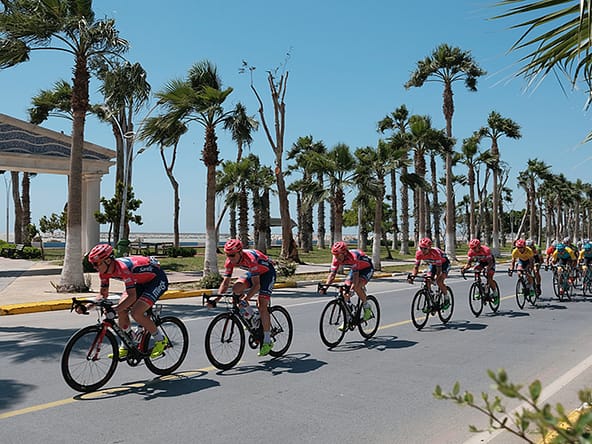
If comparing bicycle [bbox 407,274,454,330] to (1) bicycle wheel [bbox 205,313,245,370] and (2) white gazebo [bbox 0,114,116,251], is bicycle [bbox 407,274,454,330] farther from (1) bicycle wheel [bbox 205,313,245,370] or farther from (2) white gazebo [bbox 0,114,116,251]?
(2) white gazebo [bbox 0,114,116,251]

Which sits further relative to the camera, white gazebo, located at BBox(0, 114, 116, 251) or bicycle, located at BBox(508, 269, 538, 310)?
white gazebo, located at BBox(0, 114, 116, 251)

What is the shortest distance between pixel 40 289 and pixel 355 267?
1261 centimetres

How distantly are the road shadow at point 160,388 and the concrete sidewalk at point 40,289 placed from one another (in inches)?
322

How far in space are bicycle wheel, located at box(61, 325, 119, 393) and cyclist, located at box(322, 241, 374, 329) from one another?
368cm

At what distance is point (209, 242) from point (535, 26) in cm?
1651

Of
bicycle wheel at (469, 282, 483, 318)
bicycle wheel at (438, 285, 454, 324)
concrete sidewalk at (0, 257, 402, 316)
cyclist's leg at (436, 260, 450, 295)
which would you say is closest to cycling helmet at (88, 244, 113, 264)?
cyclist's leg at (436, 260, 450, 295)

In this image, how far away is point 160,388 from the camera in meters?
6.66

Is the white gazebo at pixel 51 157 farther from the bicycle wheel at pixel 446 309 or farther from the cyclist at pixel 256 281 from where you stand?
the cyclist at pixel 256 281

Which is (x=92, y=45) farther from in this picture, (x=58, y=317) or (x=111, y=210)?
(x=111, y=210)

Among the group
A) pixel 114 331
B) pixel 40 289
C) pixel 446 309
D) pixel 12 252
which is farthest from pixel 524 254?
pixel 12 252

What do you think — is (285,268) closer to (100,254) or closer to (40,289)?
(40,289)

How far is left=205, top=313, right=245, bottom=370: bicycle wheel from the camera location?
24.7 feet

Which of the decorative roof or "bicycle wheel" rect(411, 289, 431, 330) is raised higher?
the decorative roof

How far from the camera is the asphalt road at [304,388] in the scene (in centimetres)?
525
